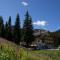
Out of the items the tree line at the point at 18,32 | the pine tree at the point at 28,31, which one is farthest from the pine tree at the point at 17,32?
the pine tree at the point at 28,31

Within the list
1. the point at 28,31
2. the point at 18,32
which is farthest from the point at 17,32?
the point at 28,31

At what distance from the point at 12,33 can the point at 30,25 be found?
28.2 ft

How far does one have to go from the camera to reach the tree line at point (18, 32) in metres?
73.2

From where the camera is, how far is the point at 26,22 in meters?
76.4

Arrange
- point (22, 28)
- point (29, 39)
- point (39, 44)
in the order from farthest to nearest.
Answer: point (39, 44)
point (22, 28)
point (29, 39)

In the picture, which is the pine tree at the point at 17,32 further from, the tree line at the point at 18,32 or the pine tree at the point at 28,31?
the pine tree at the point at 28,31

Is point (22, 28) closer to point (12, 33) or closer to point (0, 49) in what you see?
point (12, 33)

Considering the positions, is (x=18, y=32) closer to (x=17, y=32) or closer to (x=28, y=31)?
(x=17, y=32)

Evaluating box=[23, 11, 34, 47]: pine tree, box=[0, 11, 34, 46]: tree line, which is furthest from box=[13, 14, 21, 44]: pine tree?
box=[23, 11, 34, 47]: pine tree

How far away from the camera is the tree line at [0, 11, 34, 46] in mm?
73250

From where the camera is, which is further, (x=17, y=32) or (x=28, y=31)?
(x=17, y=32)

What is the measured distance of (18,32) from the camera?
77000 millimetres

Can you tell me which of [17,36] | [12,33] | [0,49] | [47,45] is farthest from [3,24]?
[0,49]

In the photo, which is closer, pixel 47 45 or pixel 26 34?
pixel 26 34
